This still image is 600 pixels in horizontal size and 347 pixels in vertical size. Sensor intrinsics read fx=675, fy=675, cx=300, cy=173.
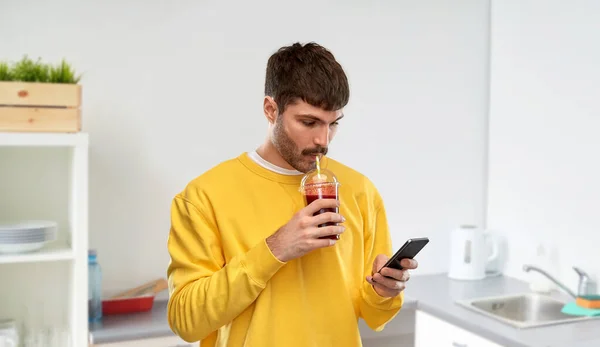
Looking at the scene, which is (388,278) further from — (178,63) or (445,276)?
(445,276)

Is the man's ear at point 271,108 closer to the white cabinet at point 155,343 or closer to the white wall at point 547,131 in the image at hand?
the white cabinet at point 155,343

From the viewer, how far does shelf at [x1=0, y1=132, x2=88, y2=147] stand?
7.42 ft

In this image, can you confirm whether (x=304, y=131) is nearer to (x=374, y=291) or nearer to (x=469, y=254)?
(x=374, y=291)

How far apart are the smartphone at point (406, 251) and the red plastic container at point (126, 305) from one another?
Answer: 1.34m

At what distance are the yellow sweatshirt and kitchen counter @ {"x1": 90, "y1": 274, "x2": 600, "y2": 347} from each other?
79 cm

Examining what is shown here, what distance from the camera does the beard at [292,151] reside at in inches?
63.1

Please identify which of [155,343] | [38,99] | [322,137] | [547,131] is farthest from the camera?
[547,131]

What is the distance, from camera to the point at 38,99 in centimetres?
229

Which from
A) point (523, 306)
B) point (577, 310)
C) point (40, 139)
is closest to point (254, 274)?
point (40, 139)

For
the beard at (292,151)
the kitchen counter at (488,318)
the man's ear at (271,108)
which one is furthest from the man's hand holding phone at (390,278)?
the kitchen counter at (488,318)

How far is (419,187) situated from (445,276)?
1.52 ft

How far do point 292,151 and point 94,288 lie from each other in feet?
4.35

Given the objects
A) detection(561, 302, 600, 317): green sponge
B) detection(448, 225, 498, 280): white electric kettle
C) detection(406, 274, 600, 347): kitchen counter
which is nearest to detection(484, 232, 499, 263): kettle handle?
detection(448, 225, 498, 280): white electric kettle

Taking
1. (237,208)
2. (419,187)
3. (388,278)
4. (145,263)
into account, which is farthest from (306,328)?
(419,187)
